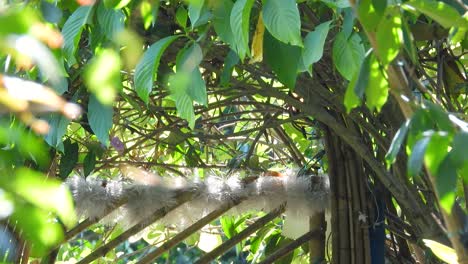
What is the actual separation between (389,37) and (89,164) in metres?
1.01

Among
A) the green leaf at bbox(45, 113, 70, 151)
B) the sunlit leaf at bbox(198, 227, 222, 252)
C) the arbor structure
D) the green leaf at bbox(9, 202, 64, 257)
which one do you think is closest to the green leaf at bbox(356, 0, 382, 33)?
the arbor structure

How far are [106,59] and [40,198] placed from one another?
12cm

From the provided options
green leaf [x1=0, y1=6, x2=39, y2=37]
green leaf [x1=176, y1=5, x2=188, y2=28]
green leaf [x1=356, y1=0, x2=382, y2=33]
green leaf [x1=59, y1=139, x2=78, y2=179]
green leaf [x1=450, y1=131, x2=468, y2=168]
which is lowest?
green leaf [x1=450, y1=131, x2=468, y2=168]

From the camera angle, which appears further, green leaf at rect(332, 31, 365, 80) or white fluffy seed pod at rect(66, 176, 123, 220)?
white fluffy seed pod at rect(66, 176, 123, 220)

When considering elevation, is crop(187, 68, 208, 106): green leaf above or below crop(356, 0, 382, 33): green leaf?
above

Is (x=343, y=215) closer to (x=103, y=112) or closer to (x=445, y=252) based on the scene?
(x=103, y=112)

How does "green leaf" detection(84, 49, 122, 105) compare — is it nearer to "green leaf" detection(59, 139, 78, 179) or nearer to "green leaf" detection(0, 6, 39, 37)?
"green leaf" detection(0, 6, 39, 37)

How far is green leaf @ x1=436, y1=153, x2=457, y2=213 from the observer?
52 centimetres

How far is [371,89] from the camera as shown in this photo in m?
0.59

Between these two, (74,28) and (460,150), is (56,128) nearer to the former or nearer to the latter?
(74,28)

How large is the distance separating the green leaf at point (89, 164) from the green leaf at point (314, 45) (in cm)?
73

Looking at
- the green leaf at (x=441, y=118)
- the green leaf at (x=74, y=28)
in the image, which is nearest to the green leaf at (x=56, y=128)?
the green leaf at (x=74, y=28)

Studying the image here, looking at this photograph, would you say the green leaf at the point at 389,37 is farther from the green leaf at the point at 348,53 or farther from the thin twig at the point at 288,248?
the thin twig at the point at 288,248

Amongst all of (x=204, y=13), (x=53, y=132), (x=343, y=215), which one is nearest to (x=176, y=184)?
(x=343, y=215)
